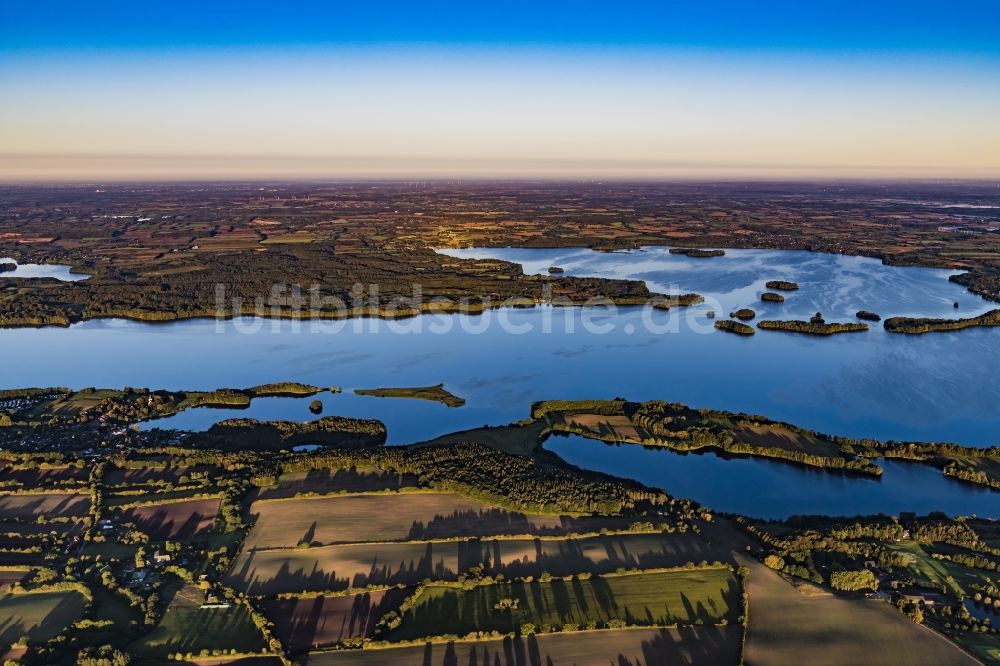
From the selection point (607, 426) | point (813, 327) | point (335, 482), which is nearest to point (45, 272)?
point (335, 482)

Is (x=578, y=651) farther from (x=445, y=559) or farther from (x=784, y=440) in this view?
(x=784, y=440)

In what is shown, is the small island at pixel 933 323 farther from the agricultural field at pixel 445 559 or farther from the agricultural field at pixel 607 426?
the agricultural field at pixel 445 559

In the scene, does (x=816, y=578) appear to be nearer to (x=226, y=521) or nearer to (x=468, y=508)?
(x=468, y=508)

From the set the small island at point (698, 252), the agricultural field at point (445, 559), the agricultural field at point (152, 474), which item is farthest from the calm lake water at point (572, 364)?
the small island at point (698, 252)

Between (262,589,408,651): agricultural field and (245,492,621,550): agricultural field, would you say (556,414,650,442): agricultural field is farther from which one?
(262,589,408,651): agricultural field

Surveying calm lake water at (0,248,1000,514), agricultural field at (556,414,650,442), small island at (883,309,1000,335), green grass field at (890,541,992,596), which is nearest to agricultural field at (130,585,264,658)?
calm lake water at (0,248,1000,514)

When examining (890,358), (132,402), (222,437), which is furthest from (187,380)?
(890,358)
